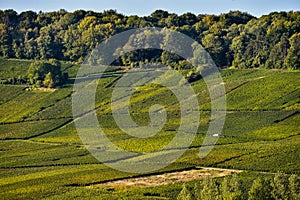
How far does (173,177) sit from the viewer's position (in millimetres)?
74000

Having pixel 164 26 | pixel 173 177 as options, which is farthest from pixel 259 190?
pixel 164 26

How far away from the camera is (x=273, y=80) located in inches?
4665

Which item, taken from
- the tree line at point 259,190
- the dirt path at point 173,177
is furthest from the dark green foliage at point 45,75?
the tree line at point 259,190

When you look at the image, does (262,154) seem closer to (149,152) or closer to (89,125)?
(149,152)

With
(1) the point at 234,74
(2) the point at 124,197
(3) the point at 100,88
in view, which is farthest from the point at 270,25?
(2) the point at 124,197

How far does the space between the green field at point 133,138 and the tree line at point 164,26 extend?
27.3 ft

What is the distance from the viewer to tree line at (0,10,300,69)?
5349 inches

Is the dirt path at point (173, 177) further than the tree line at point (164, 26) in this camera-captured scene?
No

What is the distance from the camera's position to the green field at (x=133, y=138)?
7312cm

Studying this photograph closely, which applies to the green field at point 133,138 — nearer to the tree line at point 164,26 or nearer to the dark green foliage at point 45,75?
the dark green foliage at point 45,75

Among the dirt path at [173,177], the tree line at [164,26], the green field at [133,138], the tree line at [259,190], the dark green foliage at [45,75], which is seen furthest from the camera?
the tree line at [164,26]

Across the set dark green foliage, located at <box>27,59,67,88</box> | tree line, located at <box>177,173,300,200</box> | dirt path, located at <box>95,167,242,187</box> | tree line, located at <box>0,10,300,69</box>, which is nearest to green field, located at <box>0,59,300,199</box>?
dirt path, located at <box>95,167,242,187</box>

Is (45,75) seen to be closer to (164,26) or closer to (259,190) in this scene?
(164,26)

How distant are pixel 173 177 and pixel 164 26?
9153 centimetres
